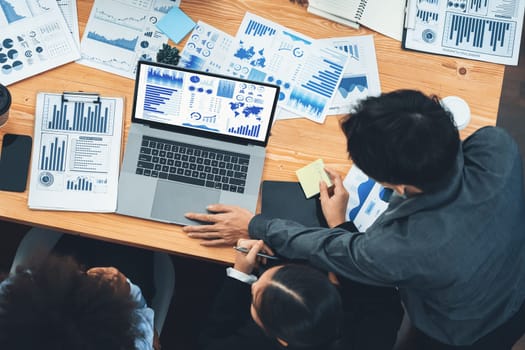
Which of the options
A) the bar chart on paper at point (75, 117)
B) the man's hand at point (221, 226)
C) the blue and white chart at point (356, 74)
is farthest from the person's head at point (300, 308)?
the bar chart on paper at point (75, 117)

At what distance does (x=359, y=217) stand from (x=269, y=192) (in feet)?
0.85

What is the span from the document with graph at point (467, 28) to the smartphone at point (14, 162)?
1.09 metres

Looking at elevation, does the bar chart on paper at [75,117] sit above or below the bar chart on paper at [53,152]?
above

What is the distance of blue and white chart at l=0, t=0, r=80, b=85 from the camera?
1513mm

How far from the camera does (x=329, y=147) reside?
1538mm

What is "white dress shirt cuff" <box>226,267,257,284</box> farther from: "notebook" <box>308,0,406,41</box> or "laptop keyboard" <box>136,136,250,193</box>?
"notebook" <box>308,0,406,41</box>

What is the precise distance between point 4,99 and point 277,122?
72 cm

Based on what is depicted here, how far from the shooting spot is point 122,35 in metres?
1.56

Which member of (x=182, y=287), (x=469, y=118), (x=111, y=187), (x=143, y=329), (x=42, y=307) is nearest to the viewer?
(x=42, y=307)

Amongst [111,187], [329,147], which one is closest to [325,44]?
[329,147]

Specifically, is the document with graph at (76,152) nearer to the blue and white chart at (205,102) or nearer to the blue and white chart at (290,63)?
the blue and white chart at (205,102)

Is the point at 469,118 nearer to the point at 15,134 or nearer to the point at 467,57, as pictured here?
the point at 467,57

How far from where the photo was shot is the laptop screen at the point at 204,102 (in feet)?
4.67

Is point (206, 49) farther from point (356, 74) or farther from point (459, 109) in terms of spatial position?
point (459, 109)
